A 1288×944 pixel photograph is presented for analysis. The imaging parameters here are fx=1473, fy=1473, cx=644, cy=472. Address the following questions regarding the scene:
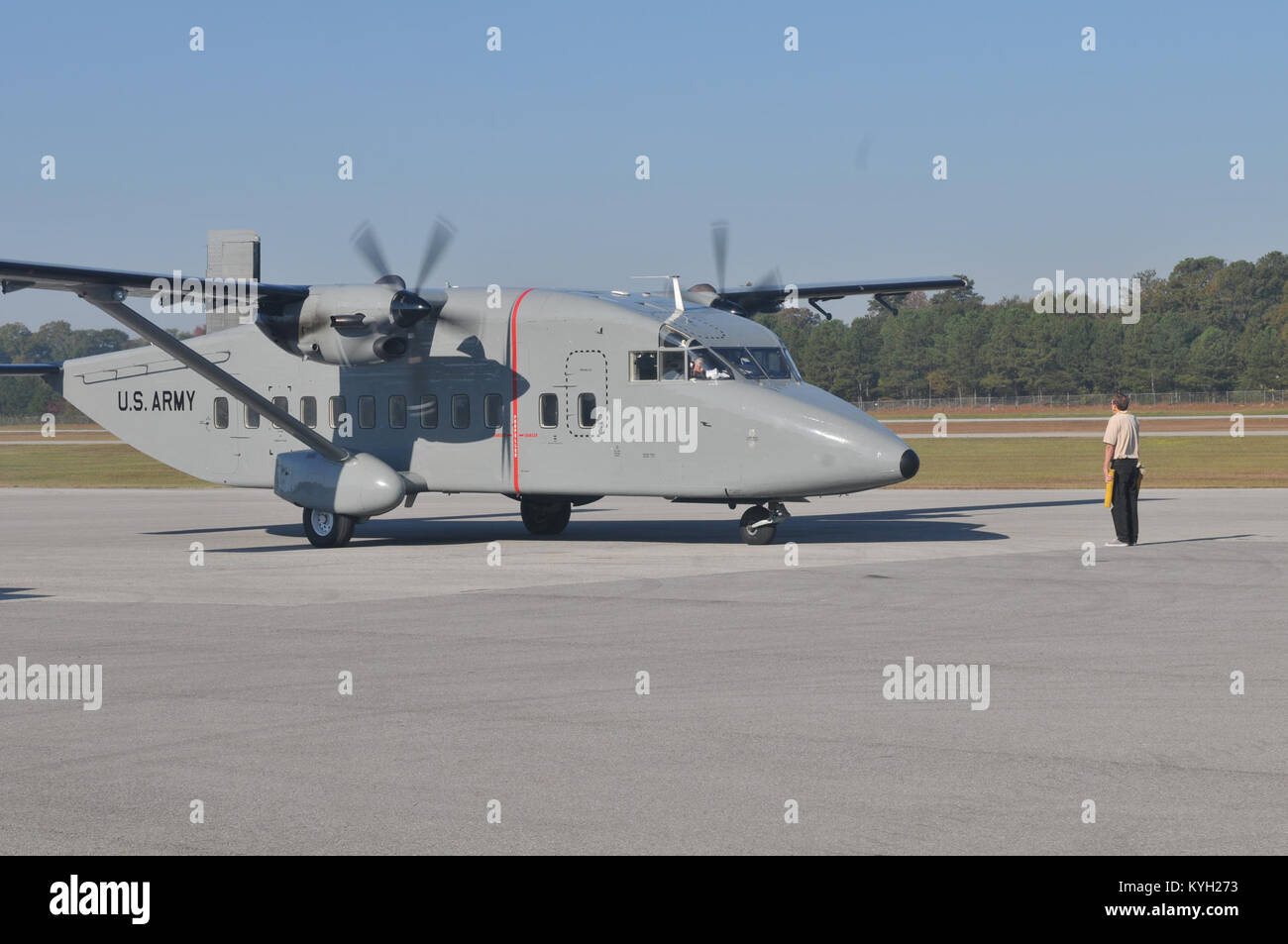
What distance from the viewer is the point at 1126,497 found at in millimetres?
20625

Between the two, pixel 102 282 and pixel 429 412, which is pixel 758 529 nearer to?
pixel 429 412

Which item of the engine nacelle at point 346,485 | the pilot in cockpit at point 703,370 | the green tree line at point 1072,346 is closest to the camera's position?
the pilot in cockpit at point 703,370

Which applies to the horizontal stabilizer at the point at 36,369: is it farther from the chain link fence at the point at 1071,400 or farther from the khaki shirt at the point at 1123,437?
the chain link fence at the point at 1071,400

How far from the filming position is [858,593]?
16000 mm

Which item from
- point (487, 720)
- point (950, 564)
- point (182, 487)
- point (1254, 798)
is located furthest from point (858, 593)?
point (182, 487)

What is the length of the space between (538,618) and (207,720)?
16.8 ft

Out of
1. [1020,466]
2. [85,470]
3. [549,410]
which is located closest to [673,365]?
[549,410]

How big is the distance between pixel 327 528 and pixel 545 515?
3.65m

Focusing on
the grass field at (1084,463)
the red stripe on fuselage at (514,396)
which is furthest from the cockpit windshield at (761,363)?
the grass field at (1084,463)

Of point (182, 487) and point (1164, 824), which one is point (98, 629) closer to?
point (1164, 824)

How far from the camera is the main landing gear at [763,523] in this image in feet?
71.5

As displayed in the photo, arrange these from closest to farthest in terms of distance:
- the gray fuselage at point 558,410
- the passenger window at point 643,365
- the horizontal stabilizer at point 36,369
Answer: the gray fuselage at point 558,410, the passenger window at point 643,365, the horizontal stabilizer at point 36,369

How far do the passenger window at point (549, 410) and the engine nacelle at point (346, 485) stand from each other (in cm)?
247

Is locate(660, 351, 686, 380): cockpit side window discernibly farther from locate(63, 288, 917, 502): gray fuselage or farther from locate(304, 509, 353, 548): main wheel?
locate(304, 509, 353, 548): main wheel
